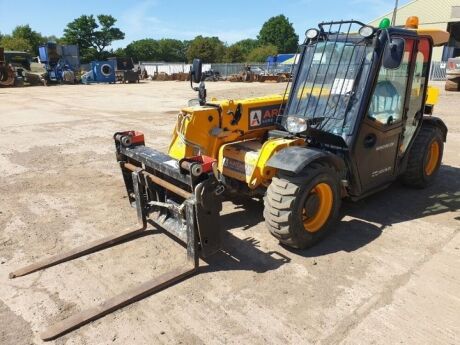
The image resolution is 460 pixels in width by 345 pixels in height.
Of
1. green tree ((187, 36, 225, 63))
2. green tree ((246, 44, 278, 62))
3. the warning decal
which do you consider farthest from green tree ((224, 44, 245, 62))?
the warning decal

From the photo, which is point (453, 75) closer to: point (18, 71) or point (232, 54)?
point (18, 71)

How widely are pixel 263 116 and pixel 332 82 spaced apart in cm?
96

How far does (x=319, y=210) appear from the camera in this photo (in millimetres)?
4059

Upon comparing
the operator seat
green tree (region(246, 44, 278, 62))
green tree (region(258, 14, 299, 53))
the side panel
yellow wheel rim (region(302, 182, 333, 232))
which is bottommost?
yellow wheel rim (region(302, 182, 333, 232))

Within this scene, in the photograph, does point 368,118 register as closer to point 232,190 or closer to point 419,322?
point 232,190

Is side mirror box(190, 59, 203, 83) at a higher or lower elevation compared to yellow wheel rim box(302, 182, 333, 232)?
higher

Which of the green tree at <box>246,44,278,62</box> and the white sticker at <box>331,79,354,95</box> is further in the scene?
the green tree at <box>246,44,278,62</box>

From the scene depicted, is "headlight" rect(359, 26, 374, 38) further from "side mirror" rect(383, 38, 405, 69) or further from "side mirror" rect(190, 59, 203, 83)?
"side mirror" rect(190, 59, 203, 83)

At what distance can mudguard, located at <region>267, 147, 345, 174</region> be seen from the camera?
360 cm

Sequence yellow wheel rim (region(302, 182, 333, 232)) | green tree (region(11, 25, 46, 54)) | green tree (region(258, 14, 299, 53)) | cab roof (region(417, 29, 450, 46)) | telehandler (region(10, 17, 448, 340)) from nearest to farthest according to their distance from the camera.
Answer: telehandler (region(10, 17, 448, 340))
yellow wheel rim (region(302, 182, 333, 232))
cab roof (region(417, 29, 450, 46))
green tree (region(11, 25, 46, 54))
green tree (region(258, 14, 299, 53))

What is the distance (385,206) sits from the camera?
5043 mm

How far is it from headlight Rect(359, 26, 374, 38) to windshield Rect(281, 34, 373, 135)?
117 millimetres

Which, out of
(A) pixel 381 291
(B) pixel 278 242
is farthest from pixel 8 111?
(A) pixel 381 291

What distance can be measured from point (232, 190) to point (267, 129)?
1.02 metres
